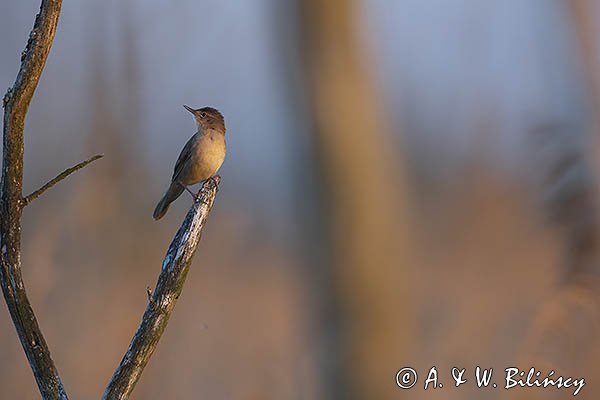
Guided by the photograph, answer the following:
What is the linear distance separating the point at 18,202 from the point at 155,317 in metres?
0.19

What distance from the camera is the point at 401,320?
1.22 meters

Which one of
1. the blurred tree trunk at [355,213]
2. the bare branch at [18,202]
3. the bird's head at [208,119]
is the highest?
the bird's head at [208,119]

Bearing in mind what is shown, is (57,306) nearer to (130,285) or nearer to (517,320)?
(130,285)

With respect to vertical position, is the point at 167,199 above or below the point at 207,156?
below

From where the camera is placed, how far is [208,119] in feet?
7.18

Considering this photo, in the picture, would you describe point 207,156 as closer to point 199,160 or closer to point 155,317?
point 199,160

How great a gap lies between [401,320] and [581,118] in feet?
1.47

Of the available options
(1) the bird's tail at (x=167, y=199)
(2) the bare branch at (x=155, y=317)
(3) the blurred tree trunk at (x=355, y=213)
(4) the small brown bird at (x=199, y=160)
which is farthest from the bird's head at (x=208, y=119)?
(2) the bare branch at (x=155, y=317)

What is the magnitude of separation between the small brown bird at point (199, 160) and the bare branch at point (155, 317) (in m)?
1.17

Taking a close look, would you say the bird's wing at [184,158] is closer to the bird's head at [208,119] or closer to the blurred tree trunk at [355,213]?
the bird's head at [208,119]

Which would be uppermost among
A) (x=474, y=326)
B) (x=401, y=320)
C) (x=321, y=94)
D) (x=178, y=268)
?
(x=474, y=326)

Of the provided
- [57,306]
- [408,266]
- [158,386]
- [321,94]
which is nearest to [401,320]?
[408,266]

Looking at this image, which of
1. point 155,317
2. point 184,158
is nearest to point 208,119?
point 184,158

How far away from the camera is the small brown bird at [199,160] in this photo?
2084mm
